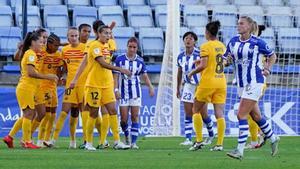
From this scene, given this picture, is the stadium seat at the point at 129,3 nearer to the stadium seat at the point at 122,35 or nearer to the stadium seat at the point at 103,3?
the stadium seat at the point at 103,3

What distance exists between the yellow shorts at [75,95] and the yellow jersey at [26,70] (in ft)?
2.21

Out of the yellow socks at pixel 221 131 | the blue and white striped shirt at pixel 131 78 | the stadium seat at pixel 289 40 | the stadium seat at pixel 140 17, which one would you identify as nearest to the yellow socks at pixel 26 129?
the blue and white striped shirt at pixel 131 78

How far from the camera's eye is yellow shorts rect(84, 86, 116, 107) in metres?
14.8

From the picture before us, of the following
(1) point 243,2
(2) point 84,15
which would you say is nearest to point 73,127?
(2) point 84,15

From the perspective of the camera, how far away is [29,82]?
15.5 meters

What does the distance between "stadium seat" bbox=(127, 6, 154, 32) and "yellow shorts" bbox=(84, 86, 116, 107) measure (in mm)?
11842

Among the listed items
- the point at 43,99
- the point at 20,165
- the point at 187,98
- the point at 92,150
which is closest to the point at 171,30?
the point at 187,98

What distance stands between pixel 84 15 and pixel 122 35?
1.43 m

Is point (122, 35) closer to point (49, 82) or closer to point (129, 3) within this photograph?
point (129, 3)

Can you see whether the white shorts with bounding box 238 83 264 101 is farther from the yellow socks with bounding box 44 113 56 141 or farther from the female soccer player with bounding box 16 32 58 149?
the yellow socks with bounding box 44 113 56 141

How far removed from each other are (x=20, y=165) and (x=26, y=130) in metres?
4.54

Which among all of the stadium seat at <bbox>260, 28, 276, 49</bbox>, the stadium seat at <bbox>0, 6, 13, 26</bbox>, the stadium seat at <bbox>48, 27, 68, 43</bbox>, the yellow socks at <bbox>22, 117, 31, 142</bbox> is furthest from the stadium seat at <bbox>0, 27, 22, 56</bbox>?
the yellow socks at <bbox>22, 117, 31, 142</bbox>

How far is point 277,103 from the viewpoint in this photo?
73.6ft

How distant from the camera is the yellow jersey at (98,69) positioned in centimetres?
1479
